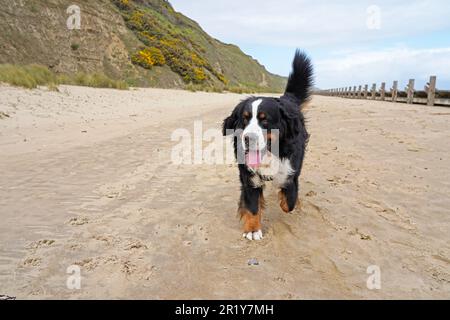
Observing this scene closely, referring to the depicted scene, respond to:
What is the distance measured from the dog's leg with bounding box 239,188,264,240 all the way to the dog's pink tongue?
0.70ft

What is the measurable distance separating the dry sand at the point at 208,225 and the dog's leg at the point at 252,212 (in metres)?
0.09

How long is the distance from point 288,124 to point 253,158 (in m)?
0.49

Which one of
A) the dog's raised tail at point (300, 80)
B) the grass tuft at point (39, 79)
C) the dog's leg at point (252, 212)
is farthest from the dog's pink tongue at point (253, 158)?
the grass tuft at point (39, 79)

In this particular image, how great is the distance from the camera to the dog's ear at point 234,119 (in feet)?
10.7

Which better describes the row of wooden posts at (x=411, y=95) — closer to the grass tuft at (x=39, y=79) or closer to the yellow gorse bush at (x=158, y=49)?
the grass tuft at (x=39, y=79)

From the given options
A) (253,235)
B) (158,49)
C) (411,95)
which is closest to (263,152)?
(253,235)

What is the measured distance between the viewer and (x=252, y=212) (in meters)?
2.86

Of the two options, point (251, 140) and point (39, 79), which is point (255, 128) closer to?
point (251, 140)

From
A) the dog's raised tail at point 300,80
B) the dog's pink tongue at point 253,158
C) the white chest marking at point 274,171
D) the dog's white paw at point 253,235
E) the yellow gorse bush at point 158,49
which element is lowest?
the dog's white paw at point 253,235

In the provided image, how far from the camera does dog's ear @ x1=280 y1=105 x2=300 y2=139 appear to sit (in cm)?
311

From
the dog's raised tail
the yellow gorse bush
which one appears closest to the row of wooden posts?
the dog's raised tail

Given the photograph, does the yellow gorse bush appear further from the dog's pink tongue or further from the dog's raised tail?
the dog's pink tongue

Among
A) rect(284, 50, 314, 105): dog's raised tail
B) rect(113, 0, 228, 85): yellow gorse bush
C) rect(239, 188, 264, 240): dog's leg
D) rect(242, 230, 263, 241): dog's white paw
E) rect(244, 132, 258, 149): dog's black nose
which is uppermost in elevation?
rect(113, 0, 228, 85): yellow gorse bush

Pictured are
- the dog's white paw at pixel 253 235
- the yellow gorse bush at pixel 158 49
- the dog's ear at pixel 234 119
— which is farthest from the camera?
the yellow gorse bush at pixel 158 49
